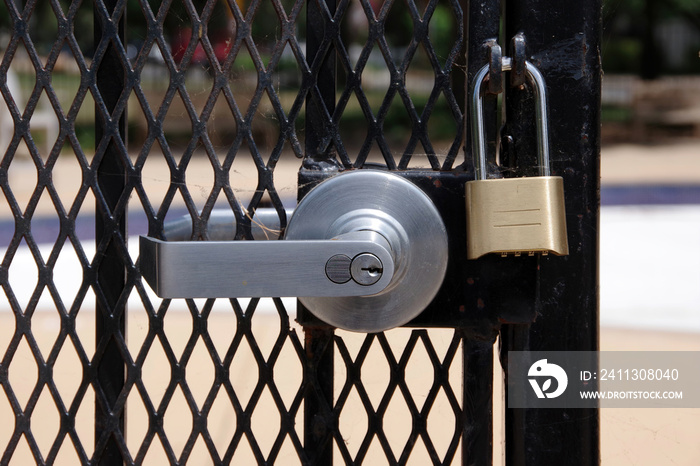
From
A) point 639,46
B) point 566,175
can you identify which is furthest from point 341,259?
point 639,46

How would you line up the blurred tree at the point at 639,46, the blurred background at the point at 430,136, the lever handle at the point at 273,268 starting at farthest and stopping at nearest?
the blurred tree at the point at 639,46 < the blurred background at the point at 430,136 < the lever handle at the point at 273,268

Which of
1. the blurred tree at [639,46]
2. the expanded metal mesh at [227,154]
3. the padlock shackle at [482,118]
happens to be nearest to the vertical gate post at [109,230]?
the expanded metal mesh at [227,154]

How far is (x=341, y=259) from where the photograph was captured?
1.33ft

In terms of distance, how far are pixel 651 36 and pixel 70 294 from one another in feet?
41.9

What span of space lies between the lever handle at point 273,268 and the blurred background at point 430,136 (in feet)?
0.28

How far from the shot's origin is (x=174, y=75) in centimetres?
48

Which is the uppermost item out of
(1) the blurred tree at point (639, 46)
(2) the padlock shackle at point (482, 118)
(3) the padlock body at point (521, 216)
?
(1) the blurred tree at point (639, 46)

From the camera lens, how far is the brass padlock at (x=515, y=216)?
409 millimetres

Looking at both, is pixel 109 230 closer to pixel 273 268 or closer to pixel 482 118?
pixel 273 268

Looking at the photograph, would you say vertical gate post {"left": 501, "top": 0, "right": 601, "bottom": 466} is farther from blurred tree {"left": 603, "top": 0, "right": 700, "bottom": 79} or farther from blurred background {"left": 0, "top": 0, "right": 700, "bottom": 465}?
blurred tree {"left": 603, "top": 0, "right": 700, "bottom": 79}

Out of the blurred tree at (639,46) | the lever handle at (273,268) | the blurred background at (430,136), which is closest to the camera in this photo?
the lever handle at (273,268)

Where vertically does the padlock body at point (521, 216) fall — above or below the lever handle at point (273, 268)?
above

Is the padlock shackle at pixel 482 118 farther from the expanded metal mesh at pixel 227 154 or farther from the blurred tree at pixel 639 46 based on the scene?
the blurred tree at pixel 639 46

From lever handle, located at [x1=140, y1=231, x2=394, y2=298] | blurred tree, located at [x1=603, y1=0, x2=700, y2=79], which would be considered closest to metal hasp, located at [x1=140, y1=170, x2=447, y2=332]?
lever handle, located at [x1=140, y1=231, x2=394, y2=298]
